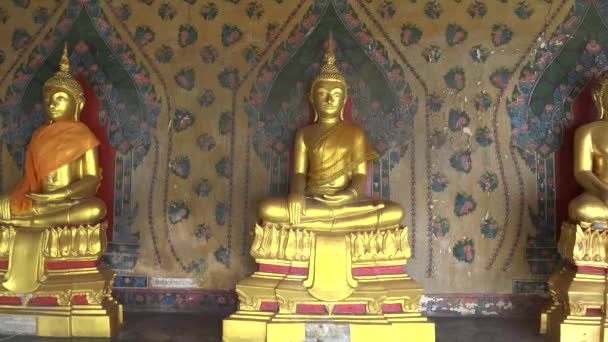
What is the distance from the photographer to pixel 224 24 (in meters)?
4.91

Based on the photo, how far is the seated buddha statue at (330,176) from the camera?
3.88 meters

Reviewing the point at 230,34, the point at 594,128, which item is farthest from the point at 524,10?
the point at 230,34

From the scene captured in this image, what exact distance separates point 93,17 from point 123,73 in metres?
0.51

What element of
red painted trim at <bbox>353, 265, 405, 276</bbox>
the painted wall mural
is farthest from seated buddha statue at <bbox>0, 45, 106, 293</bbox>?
red painted trim at <bbox>353, 265, 405, 276</bbox>

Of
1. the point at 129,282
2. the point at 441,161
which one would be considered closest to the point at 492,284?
the point at 441,161

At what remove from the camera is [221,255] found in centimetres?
472

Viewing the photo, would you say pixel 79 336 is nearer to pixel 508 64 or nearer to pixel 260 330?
pixel 260 330

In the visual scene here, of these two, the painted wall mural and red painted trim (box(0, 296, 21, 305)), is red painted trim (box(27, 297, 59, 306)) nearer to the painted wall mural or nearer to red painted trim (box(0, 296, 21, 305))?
red painted trim (box(0, 296, 21, 305))

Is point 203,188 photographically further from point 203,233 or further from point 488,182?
point 488,182

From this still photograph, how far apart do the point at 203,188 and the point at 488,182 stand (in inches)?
83.7

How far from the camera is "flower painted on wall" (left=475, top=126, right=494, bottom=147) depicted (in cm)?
470

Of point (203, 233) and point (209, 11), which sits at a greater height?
point (209, 11)

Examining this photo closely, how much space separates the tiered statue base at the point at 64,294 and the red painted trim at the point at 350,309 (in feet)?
4.56

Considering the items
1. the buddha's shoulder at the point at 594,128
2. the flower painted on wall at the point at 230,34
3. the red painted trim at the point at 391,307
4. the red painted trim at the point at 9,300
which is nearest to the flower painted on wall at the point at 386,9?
the flower painted on wall at the point at 230,34
